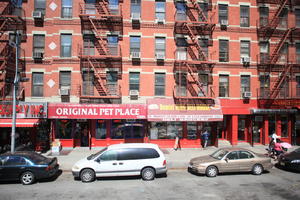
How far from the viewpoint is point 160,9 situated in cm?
1977

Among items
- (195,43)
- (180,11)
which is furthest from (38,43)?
(195,43)

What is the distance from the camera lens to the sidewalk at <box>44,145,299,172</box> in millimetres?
13820

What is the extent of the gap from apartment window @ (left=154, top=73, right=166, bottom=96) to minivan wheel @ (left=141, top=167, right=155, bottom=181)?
9.50 meters

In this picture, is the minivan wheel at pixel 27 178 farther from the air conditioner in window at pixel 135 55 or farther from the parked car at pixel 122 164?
the air conditioner in window at pixel 135 55

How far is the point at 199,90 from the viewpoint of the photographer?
65.2 ft

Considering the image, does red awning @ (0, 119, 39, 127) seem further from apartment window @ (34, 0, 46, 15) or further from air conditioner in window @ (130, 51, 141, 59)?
apartment window @ (34, 0, 46, 15)

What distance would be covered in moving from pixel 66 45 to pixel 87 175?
12717 millimetres

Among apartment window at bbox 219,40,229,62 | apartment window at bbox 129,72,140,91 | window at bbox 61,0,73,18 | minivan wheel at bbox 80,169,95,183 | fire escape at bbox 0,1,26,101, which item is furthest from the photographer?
apartment window at bbox 219,40,229,62

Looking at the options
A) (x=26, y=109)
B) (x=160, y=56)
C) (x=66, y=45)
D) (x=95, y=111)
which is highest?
(x=66, y=45)

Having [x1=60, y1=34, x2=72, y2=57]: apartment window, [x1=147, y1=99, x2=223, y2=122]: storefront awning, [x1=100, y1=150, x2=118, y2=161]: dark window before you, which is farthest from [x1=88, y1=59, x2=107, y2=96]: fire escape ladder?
[x1=100, y1=150, x2=118, y2=161]: dark window

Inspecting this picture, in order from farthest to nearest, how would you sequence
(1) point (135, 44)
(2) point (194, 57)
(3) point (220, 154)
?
(2) point (194, 57) → (1) point (135, 44) → (3) point (220, 154)

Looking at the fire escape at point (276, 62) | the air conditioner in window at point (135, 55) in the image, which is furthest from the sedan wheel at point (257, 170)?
the air conditioner in window at point (135, 55)

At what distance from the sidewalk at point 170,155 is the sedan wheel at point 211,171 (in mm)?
2343

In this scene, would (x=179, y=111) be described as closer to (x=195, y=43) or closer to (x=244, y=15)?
(x=195, y=43)
